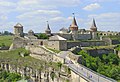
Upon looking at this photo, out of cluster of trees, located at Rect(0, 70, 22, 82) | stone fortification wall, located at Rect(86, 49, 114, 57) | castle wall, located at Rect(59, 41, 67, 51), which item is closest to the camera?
cluster of trees, located at Rect(0, 70, 22, 82)

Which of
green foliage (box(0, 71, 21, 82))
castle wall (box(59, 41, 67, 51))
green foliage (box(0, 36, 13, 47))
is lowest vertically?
green foliage (box(0, 71, 21, 82))

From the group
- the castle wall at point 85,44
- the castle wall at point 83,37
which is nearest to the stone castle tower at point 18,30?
the castle wall at point 85,44

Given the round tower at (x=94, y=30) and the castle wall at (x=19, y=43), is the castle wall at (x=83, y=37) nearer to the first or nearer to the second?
the round tower at (x=94, y=30)

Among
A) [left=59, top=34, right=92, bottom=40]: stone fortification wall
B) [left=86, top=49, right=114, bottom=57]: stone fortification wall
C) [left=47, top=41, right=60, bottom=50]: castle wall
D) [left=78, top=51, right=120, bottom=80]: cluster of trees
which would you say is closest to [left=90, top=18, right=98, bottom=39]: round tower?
[left=59, top=34, right=92, bottom=40]: stone fortification wall

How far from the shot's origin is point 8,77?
63.9 m

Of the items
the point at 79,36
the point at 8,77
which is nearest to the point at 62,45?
the point at 8,77

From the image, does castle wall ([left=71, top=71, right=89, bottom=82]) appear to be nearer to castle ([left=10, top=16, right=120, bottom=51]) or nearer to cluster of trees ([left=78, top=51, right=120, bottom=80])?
cluster of trees ([left=78, top=51, right=120, bottom=80])

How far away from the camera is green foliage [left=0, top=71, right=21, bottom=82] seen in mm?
61862

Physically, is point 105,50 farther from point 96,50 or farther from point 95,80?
point 95,80

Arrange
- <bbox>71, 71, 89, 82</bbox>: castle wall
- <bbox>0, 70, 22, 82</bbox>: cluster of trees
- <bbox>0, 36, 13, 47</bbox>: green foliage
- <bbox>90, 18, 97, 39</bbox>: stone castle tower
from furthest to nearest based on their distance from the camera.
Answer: <bbox>90, 18, 97, 39</bbox>: stone castle tower, <bbox>0, 36, 13, 47</bbox>: green foliage, <bbox>0, 70, 22, 82</bbox>: cluster of trees, <bbox>71, 71, 89, 82</bbox>: castle wall

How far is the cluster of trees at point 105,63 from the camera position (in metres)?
58.7

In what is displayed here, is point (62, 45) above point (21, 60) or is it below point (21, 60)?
above

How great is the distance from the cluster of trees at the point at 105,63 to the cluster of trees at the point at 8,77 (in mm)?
12069

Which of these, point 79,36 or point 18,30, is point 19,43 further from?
point 79,36
